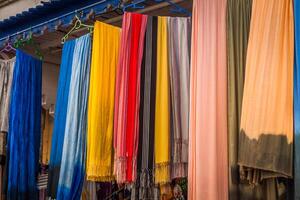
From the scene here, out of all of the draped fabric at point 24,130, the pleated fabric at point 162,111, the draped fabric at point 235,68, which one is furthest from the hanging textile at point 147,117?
the draped fabric at point 24,130

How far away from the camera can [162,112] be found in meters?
1.79

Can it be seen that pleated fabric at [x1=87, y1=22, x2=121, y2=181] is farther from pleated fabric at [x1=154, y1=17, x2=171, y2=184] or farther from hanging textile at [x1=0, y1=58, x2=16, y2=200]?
hanging textile at [x1=0, y1=58, x2=16, y2=200]

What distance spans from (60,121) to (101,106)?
45 centimetres

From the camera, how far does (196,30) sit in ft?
5.64

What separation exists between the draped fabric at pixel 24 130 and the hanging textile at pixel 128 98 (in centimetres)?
111

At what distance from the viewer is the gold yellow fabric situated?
5.66 feet

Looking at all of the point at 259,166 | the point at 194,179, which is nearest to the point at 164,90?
the point at 194,179

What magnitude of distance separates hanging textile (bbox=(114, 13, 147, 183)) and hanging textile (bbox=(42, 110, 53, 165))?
61.2 inches

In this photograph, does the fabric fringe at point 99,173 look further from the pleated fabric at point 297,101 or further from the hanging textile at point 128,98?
the pleated fabric at point 297,101

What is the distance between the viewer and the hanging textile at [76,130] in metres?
2.05

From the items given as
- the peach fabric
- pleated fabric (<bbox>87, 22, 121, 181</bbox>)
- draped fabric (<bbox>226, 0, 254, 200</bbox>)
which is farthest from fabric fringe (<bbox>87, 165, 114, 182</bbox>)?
the peach fabric

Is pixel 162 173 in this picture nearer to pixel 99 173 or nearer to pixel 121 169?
pixel 121 169

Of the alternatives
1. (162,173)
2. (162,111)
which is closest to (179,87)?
(162,111)

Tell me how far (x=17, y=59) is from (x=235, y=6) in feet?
5.92
